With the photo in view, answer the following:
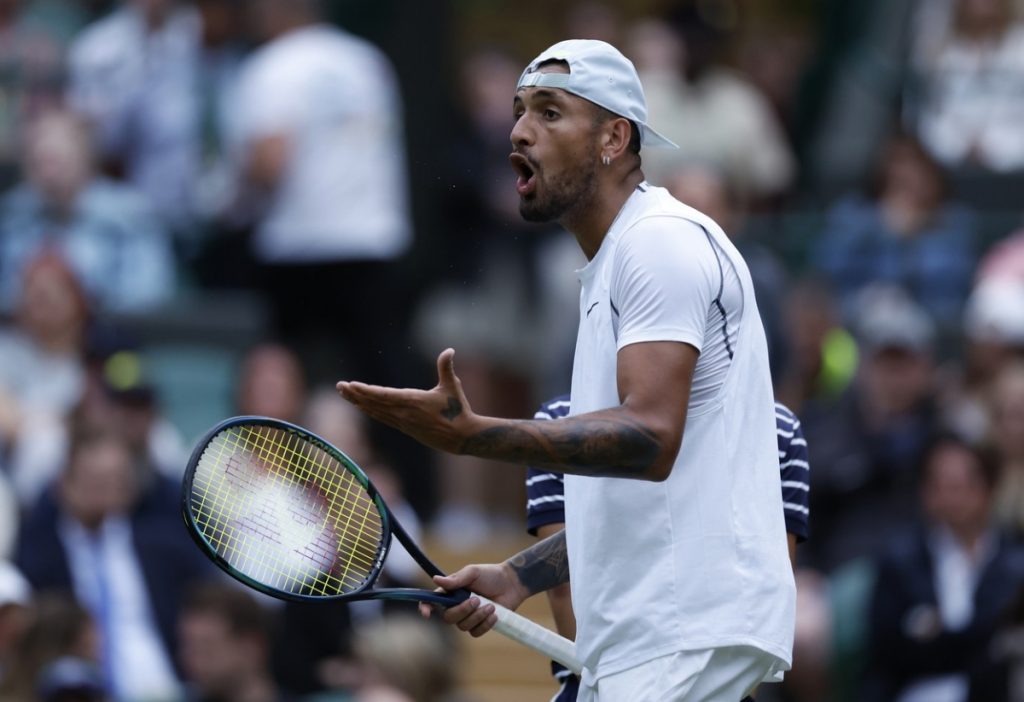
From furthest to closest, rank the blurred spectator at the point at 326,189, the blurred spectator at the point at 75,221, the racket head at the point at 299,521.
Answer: the blurred spectator at the point at 75,221 < the blurred spectator at the point at 326,189 < the racket head at the point at 299,521

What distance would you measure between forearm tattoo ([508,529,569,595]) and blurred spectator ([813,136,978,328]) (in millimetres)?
5668

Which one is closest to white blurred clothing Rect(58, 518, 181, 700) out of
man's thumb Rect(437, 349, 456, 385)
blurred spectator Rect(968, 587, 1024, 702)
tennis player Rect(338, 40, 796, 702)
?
blurred spectator Rect(968, 587, 1024, 702)

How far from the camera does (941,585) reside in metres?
8.34

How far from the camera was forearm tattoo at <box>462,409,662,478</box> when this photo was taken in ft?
13.4

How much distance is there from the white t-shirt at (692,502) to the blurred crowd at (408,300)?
2.01 meters

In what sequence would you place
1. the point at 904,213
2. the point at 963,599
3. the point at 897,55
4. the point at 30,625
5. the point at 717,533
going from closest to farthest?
the point at 717,533 → the point at 30,625 → the point at 963,599 → the point at 904,213 → the point at 897,55

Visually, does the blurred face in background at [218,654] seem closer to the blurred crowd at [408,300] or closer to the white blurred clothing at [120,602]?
the blurred crowd at [408,300]

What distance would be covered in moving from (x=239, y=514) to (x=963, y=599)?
4092 millimetres

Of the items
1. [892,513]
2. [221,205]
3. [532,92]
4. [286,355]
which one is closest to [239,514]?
[532,92]

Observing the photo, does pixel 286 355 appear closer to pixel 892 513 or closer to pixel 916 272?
pixel 892 513

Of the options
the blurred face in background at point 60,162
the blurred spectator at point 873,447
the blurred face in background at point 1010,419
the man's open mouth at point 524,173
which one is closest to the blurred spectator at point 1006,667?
the blurred face in background at point 1010,419

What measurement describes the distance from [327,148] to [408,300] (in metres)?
0.75

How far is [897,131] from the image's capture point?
11.3 meters

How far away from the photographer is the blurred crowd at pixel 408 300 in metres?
8.25
